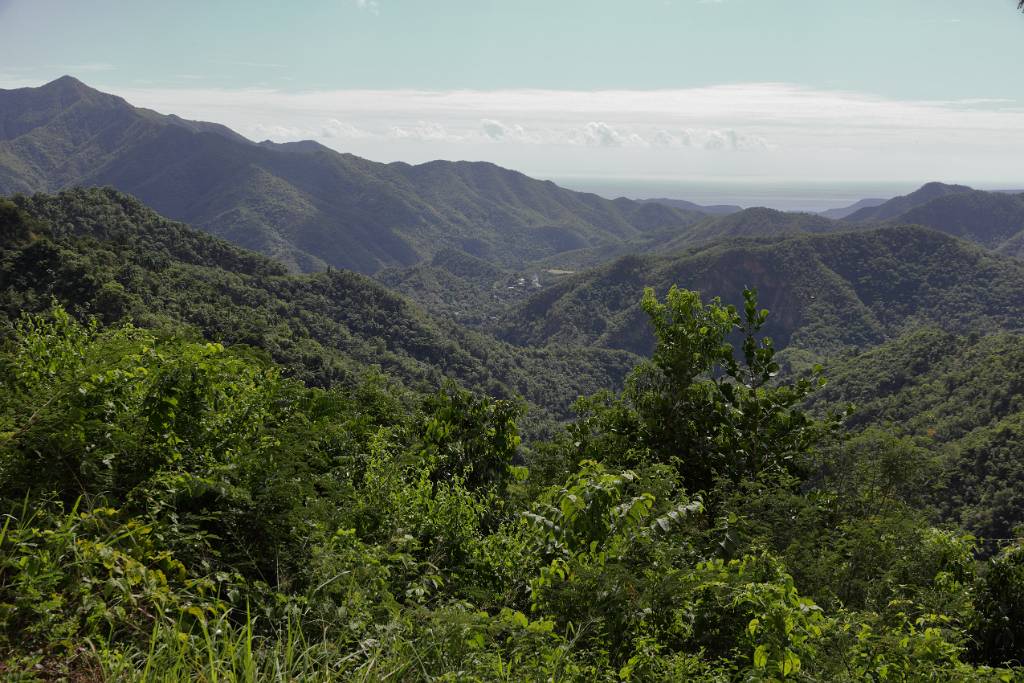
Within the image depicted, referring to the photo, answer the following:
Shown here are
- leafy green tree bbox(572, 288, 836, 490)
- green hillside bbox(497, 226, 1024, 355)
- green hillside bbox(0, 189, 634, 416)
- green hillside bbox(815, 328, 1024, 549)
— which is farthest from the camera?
green hillside bbox(497, 226, 1024, 355)

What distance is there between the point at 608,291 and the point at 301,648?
604 ft

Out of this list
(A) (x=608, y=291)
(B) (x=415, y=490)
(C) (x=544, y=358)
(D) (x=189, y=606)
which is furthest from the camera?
(A) (x=608, y=291)

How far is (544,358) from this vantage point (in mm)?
139500

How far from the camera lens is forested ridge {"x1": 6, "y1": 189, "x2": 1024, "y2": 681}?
2967 millimetres

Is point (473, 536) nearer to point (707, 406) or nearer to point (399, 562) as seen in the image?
point (399, 562)

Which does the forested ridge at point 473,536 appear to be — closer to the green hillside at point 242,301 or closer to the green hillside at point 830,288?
the green hillside at point 242,301

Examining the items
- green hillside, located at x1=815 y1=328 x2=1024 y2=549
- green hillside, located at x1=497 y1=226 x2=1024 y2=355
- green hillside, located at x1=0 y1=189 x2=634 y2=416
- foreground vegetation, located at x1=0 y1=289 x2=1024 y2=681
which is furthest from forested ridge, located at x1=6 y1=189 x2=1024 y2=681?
green hillside, located at x1=497 y1=226 x2=1024 y2=355

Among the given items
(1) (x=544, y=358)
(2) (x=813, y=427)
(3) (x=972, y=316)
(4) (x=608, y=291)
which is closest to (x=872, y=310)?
(3) (x=972, y=316)

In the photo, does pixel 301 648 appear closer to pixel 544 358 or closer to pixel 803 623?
pixel 803 623

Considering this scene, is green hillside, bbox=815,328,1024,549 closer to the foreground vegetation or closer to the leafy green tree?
the leafy green tree

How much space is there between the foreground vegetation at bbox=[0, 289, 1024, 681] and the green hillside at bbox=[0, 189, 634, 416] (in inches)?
876

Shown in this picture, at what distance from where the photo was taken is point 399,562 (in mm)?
4328

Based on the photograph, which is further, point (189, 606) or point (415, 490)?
point (415, 490)

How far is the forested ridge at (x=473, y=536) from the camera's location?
2.97 meters
